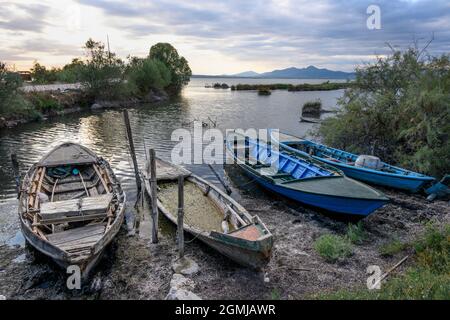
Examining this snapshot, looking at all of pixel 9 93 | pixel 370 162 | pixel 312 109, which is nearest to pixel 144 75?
pixel 9 93

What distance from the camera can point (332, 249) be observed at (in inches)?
398

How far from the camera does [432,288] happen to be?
666 centimetres

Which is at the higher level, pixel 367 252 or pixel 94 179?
pixel 94 179

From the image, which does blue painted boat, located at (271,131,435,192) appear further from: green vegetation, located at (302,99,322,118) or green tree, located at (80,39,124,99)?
green tree, located at (80,39,124,99)

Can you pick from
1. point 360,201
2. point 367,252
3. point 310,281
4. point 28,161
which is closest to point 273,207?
point 360,201

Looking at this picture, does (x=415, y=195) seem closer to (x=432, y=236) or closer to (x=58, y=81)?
(x=432, y=236)

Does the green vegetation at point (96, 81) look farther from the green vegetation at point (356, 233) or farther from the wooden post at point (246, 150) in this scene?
the green vegetation at point (356, 233)

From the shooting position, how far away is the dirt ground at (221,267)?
8.59 m

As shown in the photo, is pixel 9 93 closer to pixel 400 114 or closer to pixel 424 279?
pixel 400 114

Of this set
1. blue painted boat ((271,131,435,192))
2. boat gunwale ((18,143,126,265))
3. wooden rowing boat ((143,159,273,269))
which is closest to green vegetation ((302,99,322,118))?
blue painted boat ((271,131,435,192))

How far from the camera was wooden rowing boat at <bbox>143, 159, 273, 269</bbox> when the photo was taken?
29.2 ft

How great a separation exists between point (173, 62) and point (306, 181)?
76.2m

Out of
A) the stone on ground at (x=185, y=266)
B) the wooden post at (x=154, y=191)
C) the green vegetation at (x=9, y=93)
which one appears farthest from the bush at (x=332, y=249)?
the green vegetation at (x=9, y=93)
